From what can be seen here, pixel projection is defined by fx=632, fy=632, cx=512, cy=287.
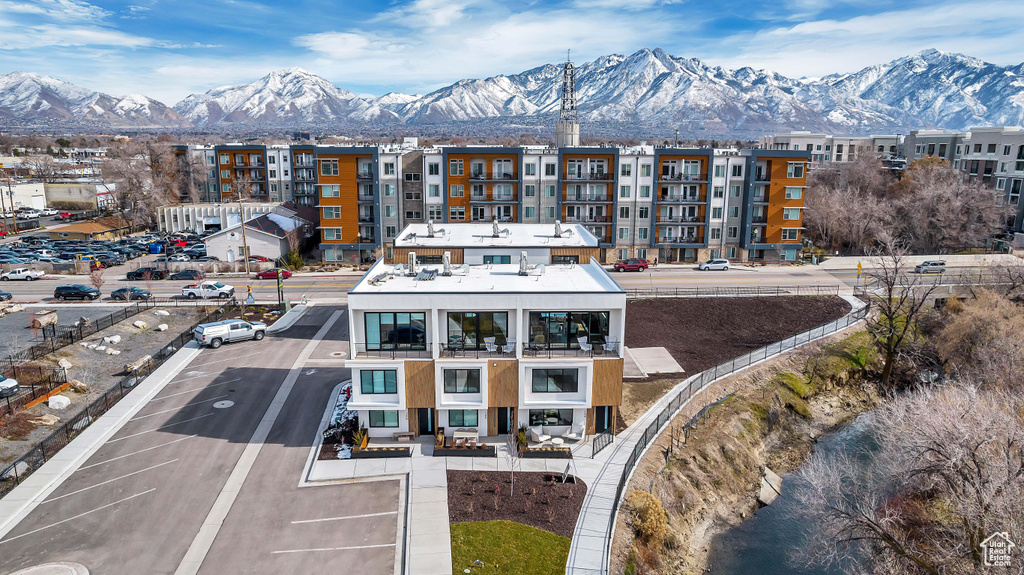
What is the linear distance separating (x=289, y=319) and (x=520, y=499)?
A: 3435 cm

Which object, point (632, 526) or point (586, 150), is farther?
point (586, 150)

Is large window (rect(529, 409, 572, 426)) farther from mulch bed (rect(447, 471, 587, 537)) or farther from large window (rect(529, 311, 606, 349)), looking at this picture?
mulch bed (rect(447, 471, 587, 537))

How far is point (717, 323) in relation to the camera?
2185 inches

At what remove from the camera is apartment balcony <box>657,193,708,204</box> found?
7919 cm

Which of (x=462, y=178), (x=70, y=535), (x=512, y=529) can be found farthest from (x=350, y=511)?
(x=462, y=178)

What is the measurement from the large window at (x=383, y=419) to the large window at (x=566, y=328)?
856 centimetres

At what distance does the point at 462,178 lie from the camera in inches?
3024

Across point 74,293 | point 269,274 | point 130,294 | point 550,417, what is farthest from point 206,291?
point 550,417

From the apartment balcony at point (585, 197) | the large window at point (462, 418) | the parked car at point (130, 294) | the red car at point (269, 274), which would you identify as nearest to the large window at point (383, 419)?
the large window at point (462, 418)

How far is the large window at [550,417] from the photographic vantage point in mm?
34844

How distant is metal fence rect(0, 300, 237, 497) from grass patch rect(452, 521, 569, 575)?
21.1 m

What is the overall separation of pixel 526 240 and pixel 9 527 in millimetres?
33745

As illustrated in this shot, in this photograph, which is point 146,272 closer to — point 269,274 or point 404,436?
point 269,274

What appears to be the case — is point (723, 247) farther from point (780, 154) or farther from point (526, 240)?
point (526, 240)
